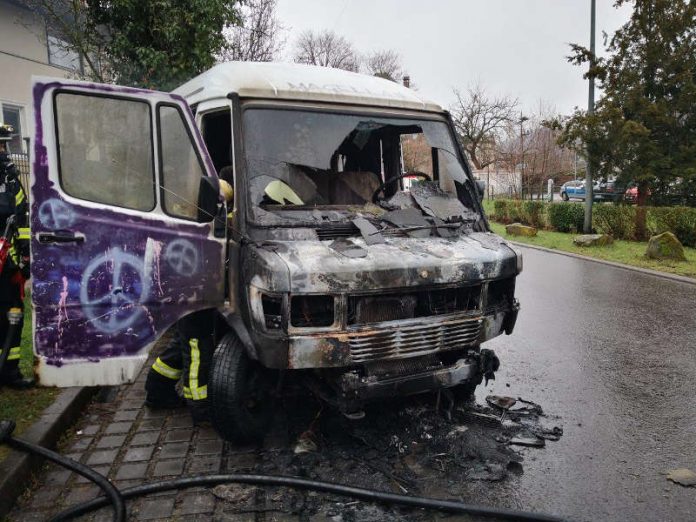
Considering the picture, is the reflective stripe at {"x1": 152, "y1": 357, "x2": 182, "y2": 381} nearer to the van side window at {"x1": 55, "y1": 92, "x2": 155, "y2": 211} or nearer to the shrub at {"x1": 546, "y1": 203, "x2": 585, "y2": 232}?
the van side window at {"x1": 55, "y1": 92, "x2": 155, "y2": 211}

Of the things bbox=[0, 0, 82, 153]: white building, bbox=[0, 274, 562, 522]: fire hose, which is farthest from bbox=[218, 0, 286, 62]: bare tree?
bbox=[0, 274, 562, 522]: fire hose

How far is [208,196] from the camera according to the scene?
3.53 meters

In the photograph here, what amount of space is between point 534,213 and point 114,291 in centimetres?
1849

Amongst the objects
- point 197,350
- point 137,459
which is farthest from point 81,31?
point 137,459

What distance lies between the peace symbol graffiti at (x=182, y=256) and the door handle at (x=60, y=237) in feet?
1.67

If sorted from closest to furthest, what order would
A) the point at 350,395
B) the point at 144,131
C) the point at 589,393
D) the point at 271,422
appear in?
the point at 350,395 → the point at 144,131 → the point at 271,422 → the point at 589,393

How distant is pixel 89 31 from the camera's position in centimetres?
968

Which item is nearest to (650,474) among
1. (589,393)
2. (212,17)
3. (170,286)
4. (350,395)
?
(589,393)

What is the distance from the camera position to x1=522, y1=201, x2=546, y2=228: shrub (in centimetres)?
1969

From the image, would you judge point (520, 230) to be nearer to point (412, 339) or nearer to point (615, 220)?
point (615, 220)

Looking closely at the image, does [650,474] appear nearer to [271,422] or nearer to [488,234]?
[488,234]

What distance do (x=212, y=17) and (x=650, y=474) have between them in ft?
30.8

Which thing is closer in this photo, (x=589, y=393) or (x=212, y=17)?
(x=589, y=393)

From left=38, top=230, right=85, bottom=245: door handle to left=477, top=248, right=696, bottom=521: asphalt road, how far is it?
286cm
